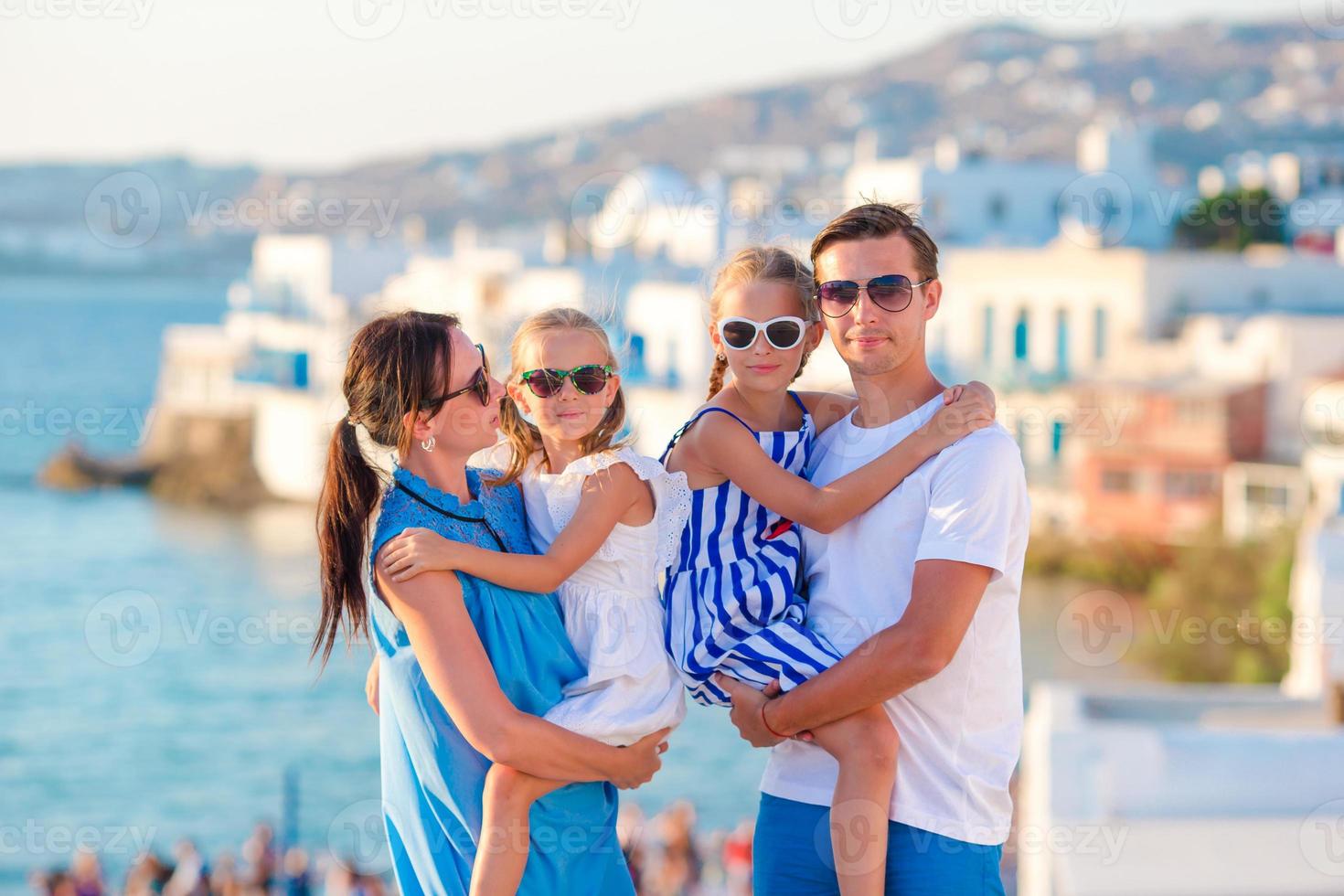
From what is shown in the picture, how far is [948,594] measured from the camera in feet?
9.91

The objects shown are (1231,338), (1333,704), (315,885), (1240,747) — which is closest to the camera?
(1240,747)

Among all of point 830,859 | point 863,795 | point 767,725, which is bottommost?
point 830,859

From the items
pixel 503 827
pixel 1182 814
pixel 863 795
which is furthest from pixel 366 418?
pixel 1182 814

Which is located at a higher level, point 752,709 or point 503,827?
point 752,709

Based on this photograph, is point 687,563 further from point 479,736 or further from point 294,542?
point 294,542

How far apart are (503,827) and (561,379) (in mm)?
868

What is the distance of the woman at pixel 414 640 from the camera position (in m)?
3.11

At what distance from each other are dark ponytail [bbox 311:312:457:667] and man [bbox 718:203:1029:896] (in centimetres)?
74

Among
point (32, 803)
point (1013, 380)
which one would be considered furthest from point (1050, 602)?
point (32, 803)

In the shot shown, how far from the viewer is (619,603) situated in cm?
332

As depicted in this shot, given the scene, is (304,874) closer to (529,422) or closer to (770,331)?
(529,422)

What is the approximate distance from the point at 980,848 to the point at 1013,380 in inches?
1552

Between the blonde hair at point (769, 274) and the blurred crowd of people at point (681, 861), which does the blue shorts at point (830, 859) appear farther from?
the blurred crowd of people at point (681, 861)

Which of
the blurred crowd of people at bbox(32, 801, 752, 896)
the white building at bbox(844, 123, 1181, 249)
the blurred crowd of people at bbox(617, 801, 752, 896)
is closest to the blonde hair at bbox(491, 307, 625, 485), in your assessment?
the blurred crowd of people at bbox(617, 801, 752, 896)
